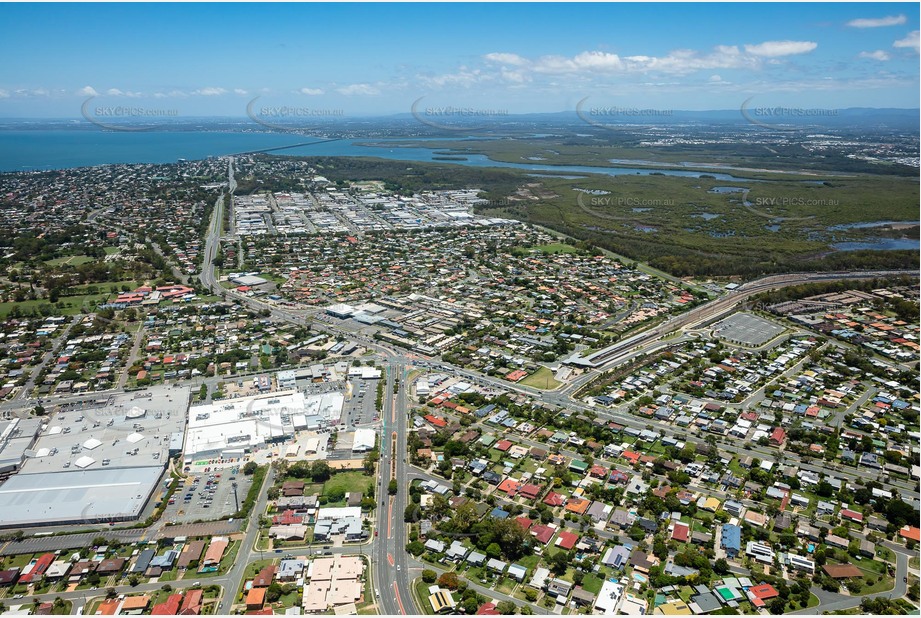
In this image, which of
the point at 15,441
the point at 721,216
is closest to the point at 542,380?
the point at 15,441

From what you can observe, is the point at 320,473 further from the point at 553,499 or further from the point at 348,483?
the point at 553,499

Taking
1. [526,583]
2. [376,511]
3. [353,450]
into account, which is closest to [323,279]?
[353,450]

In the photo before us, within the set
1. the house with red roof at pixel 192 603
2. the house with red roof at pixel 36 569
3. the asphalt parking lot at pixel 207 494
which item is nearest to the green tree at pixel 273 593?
the house with red roof at pixel 192 603

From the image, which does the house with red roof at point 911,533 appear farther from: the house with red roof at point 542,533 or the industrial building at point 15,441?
the industrial building at point 15,441

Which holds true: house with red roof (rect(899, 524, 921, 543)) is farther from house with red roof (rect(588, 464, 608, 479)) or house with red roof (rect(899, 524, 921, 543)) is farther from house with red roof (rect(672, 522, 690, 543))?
house with red roof (rect(588, 464, 608, 479))

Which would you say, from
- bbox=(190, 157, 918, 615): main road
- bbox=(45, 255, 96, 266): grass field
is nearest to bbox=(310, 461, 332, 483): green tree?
bbox=(190, 157, 918, 615): main road

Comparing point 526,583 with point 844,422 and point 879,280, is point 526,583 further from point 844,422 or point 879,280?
point 879,280
